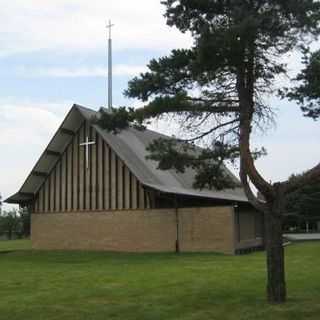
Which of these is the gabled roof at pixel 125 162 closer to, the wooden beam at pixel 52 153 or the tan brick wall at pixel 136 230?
the wooden beam at pixel 52 153

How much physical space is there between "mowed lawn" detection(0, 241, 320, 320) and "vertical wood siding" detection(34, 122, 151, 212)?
12903 mm

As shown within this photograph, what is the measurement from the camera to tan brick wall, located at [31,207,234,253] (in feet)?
106

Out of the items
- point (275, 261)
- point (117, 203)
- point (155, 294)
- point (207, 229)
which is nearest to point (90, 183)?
point (117, 203)

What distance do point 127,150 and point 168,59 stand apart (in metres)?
23.0

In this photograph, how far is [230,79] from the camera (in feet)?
42.9

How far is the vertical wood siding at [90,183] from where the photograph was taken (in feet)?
113

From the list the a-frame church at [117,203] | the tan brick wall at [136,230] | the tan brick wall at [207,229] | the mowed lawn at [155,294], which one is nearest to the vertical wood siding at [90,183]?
the a-frame church at [117,203]

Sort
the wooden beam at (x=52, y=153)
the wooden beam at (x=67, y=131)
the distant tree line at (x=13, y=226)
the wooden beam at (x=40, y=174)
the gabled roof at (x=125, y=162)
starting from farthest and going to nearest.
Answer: the distant tree line at (x=13, y=226)
the wooden beam at (x=40, y=174)
the wooden beam at (x=52, y=153)
the wooden beam at (x=67, y=131)
the gabled roof at (x=125, y=162)

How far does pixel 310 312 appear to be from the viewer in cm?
1120

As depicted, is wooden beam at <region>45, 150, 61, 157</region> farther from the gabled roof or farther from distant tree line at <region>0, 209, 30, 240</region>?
distant tree line at <region>0, 209, 30, 240</region>

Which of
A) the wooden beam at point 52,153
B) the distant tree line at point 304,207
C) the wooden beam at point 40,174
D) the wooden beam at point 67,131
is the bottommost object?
the distant tree line at point 304,207

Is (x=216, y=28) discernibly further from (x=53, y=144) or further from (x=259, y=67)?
(x=53, y=144)

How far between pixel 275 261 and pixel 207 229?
20372 millimetres

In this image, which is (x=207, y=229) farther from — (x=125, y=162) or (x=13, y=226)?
(x=13, y=226)
